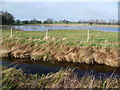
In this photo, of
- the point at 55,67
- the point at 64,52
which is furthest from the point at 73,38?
the point at 55,67

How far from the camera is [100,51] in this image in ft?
36.9

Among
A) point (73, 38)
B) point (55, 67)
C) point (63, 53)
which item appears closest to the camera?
point (55, 67)

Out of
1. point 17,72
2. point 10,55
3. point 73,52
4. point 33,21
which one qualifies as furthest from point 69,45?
point 33,21

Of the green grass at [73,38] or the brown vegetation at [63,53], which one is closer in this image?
the brown vegetation at [63,53]

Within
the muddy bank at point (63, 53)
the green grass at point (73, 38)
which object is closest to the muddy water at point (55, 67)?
the muddy bank at point (63, 53)

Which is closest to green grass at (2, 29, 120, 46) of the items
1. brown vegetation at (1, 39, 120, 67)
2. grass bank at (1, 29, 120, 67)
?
grass bank at (1, 29, 120, 67)

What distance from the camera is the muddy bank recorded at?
1087 cm

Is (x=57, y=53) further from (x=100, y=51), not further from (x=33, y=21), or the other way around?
(x=33, y=21)

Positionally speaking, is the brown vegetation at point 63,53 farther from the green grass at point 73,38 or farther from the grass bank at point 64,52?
the green grass at point 73,38

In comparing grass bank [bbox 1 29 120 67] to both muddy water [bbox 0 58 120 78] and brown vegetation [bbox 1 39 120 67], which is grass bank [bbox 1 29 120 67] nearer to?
brown vegetation [bbox 1 39 120 67]

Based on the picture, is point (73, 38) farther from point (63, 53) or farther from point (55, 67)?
point (55, 67)

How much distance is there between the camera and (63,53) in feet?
38.2

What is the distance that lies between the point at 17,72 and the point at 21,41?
7.75 meters

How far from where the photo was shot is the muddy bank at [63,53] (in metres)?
10.9
